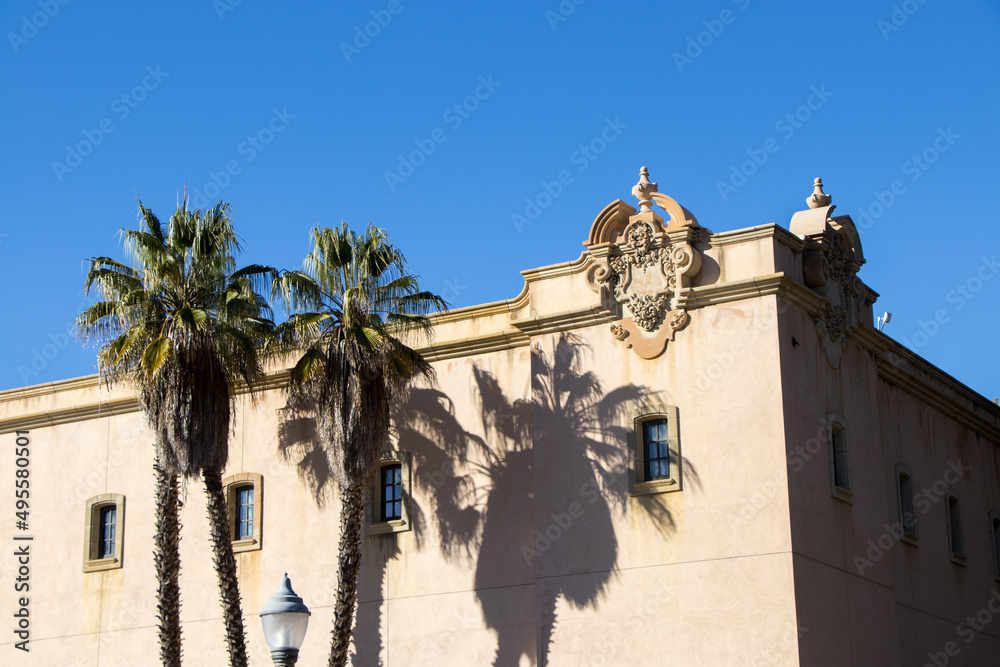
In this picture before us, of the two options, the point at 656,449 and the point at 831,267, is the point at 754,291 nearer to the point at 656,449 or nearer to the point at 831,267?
the point at 831,267

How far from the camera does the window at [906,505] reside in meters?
27.4

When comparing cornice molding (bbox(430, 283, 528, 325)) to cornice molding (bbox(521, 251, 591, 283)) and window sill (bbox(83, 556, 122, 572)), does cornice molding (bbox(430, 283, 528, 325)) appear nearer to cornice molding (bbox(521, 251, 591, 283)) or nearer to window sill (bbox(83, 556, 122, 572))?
cornice molding (bbox(521, 251, 591, 283))

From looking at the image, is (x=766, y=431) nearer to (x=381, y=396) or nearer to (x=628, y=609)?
(x=628, y=609)

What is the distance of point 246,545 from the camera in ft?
93.6

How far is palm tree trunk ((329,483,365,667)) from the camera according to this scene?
24.9 meters

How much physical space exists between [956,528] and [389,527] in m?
12.2

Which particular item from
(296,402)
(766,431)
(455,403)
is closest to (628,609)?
(766,431)

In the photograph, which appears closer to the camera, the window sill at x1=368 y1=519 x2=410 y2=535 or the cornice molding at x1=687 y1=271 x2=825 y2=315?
the cornice molding at x1=687 y1=271 x2=825 y2=315

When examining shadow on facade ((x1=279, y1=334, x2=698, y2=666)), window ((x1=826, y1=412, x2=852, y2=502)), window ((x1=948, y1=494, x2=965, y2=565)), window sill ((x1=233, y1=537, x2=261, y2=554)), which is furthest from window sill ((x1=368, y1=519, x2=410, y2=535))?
window ((x1=948, y1=494, x2=965, y2=565))

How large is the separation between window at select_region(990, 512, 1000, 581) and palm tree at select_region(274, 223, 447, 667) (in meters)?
14.0

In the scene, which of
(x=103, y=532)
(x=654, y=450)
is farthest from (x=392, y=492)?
(x=103, y=532)

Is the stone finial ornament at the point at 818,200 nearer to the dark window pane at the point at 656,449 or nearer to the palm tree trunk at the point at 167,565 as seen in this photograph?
the dark window pane at the point at 656,449

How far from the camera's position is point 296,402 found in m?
28.3

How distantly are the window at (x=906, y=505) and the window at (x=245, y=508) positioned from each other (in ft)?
41.4
